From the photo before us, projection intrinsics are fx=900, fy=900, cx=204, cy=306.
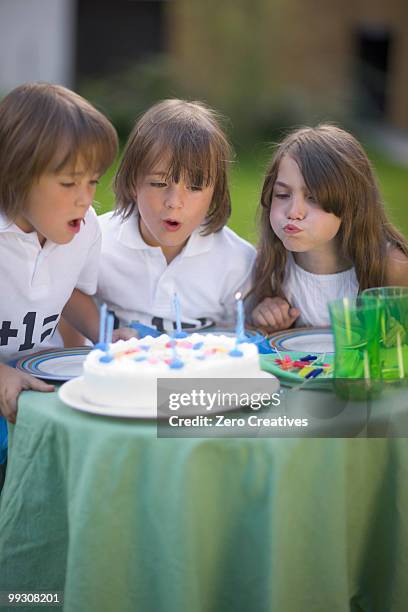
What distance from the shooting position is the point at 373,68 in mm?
18625

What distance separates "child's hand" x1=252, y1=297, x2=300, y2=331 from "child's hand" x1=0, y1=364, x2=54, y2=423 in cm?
100

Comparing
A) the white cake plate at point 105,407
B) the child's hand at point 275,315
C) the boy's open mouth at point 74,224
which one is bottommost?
the white cake plate at point 105,407

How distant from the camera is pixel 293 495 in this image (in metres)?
1.96

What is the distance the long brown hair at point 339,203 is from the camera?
9.55 feet

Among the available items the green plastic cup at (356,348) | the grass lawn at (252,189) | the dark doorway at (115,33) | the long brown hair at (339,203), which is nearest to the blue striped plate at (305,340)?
the long brown hair at (339,203)

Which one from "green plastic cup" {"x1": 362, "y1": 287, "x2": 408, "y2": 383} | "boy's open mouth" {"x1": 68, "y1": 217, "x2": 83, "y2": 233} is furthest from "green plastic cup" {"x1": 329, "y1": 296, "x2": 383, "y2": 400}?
"boy's open mouth" {"x1": 68, "y1": 217, "x2": 83, "y2": 233}

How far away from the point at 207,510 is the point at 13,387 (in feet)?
1.94

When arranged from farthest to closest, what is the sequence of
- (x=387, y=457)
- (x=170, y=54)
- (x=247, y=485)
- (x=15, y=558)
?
(x=170, y=54)
(x=15, y=558)
(x=387, y=457)
(x=247, y=485)

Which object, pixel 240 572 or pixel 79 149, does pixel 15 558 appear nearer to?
pixel 240 572

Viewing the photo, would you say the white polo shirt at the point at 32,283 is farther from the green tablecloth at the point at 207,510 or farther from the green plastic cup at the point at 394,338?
the green plastic cup at the point at 394,338

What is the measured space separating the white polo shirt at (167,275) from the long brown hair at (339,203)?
112mm

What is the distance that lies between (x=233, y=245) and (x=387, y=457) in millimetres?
1371

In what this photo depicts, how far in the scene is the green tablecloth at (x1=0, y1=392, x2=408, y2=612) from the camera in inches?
75.7

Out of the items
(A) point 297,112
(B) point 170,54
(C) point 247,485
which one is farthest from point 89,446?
(B) point 170,54
